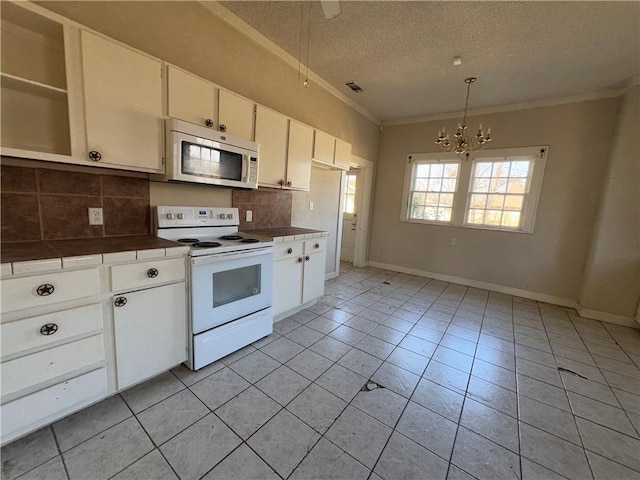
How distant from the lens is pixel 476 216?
14.0 ft

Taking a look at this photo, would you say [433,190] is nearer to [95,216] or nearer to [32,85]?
[95,216]

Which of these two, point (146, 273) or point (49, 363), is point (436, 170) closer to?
point (146, 273)

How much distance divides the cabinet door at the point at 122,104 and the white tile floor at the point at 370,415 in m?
1.54

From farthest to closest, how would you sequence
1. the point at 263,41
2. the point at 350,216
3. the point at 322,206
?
the point at 350,216 → the point at 322,206 → the point at 263,41

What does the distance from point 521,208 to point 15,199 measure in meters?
5.47

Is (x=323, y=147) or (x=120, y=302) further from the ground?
(x=323, y=147)

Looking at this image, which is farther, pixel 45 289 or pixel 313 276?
pixel 313 276

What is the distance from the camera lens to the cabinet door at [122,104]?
1.46m

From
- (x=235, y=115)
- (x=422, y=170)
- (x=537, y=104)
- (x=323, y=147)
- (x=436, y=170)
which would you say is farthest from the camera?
(x=422, y=170)

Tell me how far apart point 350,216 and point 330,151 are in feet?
7.62

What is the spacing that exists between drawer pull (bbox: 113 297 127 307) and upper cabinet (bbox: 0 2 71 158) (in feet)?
2.81

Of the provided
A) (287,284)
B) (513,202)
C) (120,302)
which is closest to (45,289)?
(120,302)

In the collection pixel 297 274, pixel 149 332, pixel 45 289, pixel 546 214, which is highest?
pixel 546 214

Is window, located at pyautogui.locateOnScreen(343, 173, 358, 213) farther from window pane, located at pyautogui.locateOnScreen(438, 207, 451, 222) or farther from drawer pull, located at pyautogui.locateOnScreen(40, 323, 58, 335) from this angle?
drawer pull, located at pyautogui.locateOnScreen(40, 323, 58, 335)
